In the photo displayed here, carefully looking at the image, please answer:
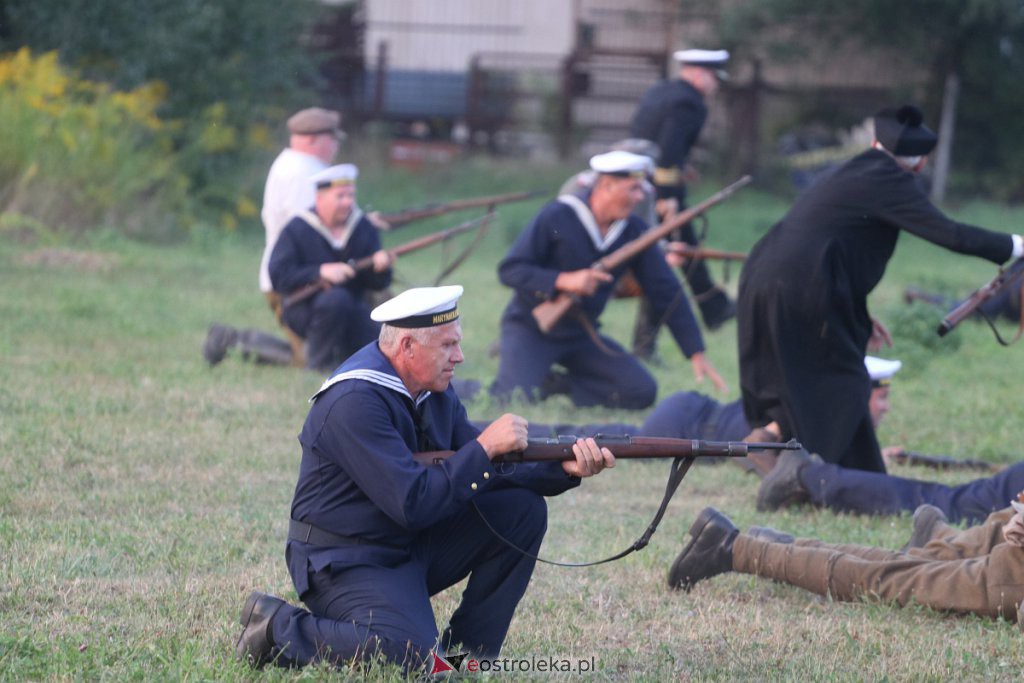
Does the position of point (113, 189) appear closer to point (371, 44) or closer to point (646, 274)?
point (646, 274)

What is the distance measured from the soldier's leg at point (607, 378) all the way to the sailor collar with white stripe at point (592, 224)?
678mm

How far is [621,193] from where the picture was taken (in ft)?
31.0

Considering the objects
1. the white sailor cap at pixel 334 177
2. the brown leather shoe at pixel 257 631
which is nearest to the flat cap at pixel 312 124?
the white sailor cap at pixel 334 177

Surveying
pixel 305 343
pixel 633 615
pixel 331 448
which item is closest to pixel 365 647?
pixel 331 448

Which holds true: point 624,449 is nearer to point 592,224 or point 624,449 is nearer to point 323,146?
point 592,224

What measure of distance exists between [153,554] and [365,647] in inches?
71.0

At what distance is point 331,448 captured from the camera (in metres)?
4.64

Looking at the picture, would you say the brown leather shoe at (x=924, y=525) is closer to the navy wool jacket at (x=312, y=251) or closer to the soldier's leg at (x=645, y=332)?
the navy wool jacket at (x=312, y=251)

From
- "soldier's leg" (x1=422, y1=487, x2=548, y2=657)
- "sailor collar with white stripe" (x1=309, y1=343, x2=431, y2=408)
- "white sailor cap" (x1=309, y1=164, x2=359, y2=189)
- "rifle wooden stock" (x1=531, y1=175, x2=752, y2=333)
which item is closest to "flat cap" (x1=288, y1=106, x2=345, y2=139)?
"white sailor cap" (x1=309, y1=164, x2=359, y2=189)

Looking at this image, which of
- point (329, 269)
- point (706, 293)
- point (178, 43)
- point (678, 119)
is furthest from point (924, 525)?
point (178, 43)

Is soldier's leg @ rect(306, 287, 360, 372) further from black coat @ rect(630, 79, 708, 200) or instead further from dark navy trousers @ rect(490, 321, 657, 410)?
black coat @ rect(630, 79, 708, 200)

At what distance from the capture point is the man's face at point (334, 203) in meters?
10.2

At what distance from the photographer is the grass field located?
5.14m

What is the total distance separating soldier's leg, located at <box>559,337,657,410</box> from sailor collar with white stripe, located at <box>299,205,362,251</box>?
5.91 ft
